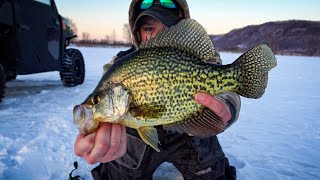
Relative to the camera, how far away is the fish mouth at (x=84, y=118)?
1.76 meters

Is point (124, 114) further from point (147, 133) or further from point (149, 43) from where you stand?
point (149, 43)

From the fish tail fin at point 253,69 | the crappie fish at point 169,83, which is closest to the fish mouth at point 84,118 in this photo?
the crappie fish at point 169,83

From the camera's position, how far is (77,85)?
27.3 feet

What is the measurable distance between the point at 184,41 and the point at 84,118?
70cm

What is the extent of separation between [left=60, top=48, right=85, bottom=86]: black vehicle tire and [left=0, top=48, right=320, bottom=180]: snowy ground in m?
0.96

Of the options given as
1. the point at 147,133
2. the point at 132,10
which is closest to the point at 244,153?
the point at 132,10

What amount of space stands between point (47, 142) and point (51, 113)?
4.80 feet

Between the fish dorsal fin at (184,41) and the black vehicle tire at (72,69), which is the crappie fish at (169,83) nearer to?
the fish dorsal fin at (184,41)

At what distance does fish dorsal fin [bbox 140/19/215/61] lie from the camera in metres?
1.85

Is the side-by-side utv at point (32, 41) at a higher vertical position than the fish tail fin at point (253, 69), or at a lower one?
lower

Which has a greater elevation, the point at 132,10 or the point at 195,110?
the point at 132,10

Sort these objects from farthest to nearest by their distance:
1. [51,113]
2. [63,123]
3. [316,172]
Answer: [51,113] < [63,123] < [316,172]

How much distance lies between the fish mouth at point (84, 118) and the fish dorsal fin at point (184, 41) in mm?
475

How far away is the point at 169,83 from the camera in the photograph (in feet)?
5.82
